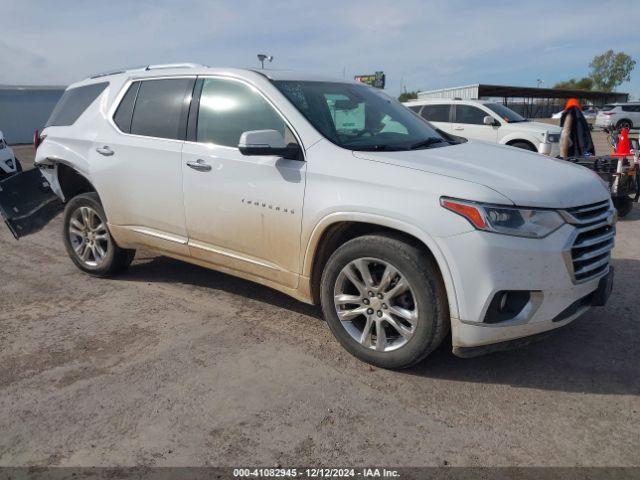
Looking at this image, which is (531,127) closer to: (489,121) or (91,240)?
(489,121)

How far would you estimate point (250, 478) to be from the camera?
2309 millimetres

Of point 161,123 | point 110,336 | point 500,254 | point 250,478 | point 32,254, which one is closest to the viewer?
point 250,478

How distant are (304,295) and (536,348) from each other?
160cm

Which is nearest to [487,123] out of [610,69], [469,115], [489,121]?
[489,121]

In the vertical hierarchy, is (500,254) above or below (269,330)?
above

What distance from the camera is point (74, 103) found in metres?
5.06

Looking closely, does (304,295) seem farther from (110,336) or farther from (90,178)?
(90,178)

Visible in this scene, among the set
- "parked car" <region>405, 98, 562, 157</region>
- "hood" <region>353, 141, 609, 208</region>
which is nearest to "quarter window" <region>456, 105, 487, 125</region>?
"parked car" <region>405, 98, 562, 157</region>

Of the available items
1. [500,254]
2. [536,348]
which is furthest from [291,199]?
[536,348]

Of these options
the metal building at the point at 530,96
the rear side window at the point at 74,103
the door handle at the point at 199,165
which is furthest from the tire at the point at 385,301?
the metal building at the point at 530,96

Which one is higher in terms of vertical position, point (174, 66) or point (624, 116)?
point (174, 66)

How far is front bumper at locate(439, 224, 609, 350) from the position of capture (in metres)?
2.72

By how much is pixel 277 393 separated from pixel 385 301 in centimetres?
83

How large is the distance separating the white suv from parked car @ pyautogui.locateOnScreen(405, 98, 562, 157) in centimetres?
763
